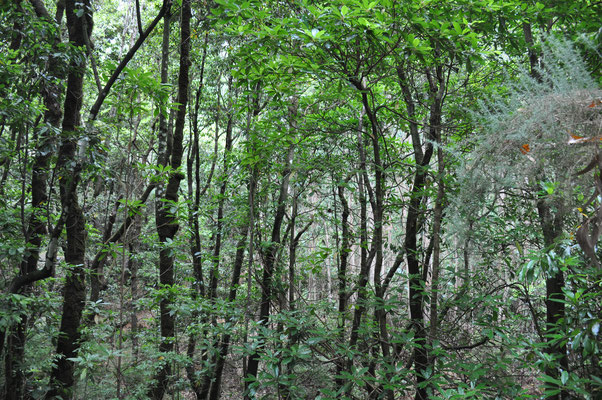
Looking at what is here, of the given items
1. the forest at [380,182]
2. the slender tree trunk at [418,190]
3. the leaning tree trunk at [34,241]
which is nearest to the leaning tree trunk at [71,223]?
the forest at [380,182]

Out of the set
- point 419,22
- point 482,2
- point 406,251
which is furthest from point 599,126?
point 406,251

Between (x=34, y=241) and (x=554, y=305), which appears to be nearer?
(x=554, y=305)

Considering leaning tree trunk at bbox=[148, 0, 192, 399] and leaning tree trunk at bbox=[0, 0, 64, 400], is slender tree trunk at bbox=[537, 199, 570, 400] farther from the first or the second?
leaning tree trunk at bbox=[0, 0, 64, 400]

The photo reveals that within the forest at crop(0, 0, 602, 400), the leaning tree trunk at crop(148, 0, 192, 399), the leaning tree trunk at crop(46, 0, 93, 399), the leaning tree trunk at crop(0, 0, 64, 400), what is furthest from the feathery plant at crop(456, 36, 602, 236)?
the leaning tree trunk at crop(148, 0, 192, 399)

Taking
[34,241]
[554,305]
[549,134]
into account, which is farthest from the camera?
[34,241]

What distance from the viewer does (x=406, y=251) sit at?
409 centimetres

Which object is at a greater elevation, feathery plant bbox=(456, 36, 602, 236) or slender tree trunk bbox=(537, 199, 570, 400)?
feathery plant bbox=(456, 36, 602, 236)

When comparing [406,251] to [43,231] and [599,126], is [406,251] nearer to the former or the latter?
[599,126]

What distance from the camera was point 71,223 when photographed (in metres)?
3.76

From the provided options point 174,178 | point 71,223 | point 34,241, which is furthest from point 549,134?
point 34,241

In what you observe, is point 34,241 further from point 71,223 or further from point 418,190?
point 418,190

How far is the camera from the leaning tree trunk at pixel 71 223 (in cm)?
355

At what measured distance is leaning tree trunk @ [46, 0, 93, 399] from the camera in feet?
11.7

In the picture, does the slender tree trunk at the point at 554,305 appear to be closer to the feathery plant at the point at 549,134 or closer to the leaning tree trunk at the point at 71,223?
the feathery plant at the point at 549,134
